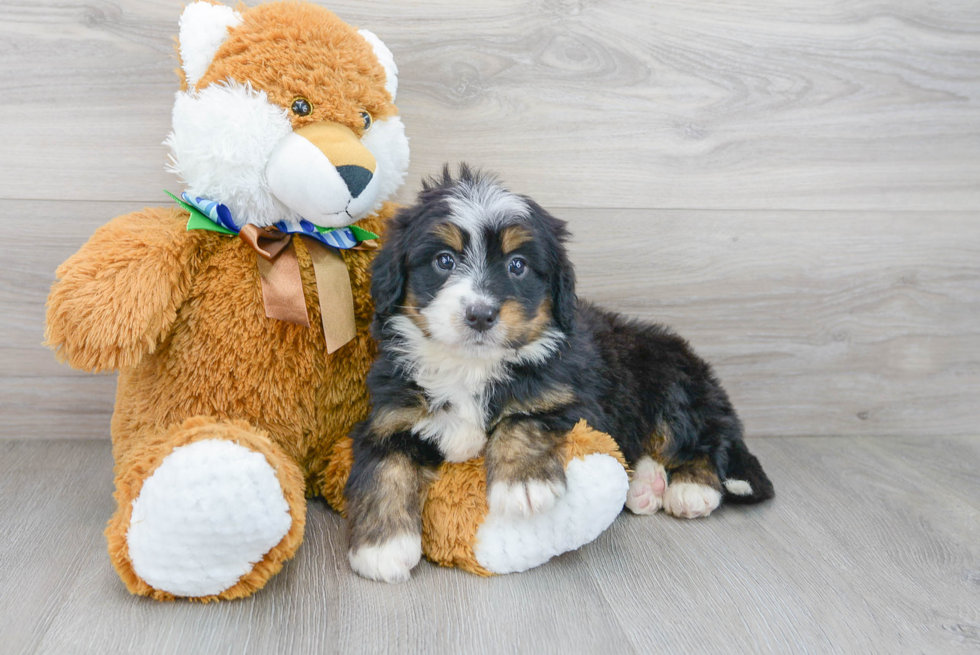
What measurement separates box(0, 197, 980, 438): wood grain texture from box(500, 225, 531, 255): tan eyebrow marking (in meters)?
0.83

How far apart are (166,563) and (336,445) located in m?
0.56

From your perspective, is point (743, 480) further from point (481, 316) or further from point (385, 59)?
point (385, 59)

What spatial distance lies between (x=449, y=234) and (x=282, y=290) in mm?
433

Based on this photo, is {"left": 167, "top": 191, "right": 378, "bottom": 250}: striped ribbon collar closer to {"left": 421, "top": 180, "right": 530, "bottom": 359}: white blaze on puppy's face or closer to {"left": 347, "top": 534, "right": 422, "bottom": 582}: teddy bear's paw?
{"left": 421, "top": 180, "right": 530, "bottom": 359}: white blaze on puppy's face

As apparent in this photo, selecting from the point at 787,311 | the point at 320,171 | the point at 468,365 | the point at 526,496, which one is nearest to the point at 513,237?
the point at 468,365

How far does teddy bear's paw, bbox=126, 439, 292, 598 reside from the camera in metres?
1.38

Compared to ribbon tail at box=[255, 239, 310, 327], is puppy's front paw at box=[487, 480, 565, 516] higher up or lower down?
lower down

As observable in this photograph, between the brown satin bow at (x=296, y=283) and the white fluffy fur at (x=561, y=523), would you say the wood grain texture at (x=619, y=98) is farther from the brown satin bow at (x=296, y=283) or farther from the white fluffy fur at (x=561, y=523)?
the white fluffy fur at (x=561, y=523)

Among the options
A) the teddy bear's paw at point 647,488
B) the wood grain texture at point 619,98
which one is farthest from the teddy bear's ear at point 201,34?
the teddy bear's paw at point 647,488

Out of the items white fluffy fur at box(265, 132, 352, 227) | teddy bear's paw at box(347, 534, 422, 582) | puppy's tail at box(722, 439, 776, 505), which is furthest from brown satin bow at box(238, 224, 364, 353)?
puppy's tail at box(722, 439, 776, 505)

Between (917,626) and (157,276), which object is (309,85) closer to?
(157,276)

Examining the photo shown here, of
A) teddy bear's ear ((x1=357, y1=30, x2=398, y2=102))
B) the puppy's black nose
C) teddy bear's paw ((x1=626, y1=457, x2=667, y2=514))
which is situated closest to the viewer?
the puppy's black nose

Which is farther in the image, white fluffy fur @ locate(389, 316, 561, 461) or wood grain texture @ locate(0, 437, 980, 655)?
white fluffy fur @ locate(389, 316, 561, 461)

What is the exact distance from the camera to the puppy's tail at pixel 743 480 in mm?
2041
